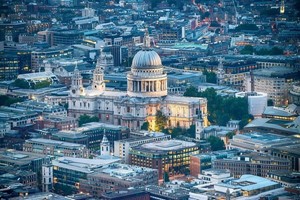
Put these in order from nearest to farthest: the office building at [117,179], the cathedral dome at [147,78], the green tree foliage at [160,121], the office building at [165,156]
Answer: the office building at [117,179] → the office building at [165,156] → the green tree foliage at [160,121] → the cathedral dome at [147,78]

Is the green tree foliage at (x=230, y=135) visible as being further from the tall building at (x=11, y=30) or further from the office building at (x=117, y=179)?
the tall building at (x=11, y=30)

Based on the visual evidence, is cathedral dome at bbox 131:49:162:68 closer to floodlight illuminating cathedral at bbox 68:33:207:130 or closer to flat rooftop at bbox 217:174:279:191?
floodlight illuminating cathedral at bbox 68:33:207:130

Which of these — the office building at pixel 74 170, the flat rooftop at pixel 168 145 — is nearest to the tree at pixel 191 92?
the flat rooftop at pixel 168 145

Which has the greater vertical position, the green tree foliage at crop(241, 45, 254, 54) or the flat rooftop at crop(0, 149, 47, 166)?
the green tree foliage at crop(241, 45, 254, 54)

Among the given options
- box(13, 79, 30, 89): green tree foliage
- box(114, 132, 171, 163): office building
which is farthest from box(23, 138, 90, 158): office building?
box(13, 79, 30, 89): green tree foliage

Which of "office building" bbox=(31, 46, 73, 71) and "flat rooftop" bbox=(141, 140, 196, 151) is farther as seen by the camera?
"office building" bbox=(31, 46, 73, 71)

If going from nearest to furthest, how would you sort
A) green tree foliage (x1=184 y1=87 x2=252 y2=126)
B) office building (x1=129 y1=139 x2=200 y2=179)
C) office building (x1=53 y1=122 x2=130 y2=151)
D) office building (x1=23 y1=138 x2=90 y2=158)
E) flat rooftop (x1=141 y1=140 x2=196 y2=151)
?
office building (x1=129 y1=139 x2=200 y2=179) < flat rooftop (x1=141 y1=140 x2=196 y2=151) < office building (x1=23 y1=138 x2=90 y2=158) < office building (x1=53 y1=122 x2=130 y2=151) < green tree foliage (x1=184 y1=87 x2=252 y2=126)
